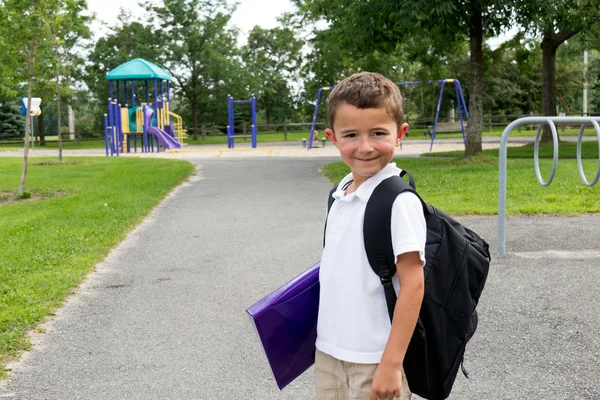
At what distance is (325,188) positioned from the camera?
12.9 metres

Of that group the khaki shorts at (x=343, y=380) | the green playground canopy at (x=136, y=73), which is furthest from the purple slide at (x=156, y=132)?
the khaki shorts at (x=343, y=380)

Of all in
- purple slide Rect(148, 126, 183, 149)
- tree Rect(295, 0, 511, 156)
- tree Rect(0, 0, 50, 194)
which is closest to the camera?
tree Rect(0, 0, 50, 194)

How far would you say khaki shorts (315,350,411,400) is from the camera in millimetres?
2113

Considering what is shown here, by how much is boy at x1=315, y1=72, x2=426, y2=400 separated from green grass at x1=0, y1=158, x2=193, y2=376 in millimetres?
2453

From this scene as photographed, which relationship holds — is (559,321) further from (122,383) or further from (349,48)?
(349,48)

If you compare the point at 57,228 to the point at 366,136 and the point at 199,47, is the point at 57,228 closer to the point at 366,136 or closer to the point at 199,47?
the point at 366,136

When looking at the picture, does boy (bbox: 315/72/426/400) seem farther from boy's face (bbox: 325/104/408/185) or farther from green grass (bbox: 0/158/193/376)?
green grass (bbox: 0/158/193/376)

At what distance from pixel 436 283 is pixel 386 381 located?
31 cm

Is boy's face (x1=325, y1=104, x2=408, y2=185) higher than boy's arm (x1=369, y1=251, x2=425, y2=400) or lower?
higher

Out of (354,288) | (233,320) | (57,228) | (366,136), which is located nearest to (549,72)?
(57,228)

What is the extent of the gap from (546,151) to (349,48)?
6.20 metres

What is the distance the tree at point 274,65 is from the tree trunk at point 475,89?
3294 centimetres

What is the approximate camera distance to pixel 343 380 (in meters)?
2.20

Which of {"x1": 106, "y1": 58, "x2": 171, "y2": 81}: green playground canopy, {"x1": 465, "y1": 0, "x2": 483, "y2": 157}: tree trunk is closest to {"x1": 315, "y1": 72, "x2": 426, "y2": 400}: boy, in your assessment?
{"x1": 465, "y1": 0, "x2": 483, "y2": 157}: tree trunk
